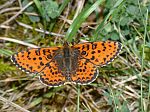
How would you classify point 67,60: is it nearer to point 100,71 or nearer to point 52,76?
point 52,76

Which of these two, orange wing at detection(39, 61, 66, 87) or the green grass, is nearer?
orange wing at detection(39, 61, 66, 87)

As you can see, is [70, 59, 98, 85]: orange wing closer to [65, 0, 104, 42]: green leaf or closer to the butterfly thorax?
the butterfly thorax

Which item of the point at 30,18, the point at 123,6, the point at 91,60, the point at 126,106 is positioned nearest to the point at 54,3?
the point at 30,18

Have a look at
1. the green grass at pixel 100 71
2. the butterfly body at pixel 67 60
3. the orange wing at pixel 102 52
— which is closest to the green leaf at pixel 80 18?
the green grass at pixel 100 71

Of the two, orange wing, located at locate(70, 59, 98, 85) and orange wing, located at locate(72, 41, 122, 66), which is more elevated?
orange wing, located at locate(72, 41, 122, 66)

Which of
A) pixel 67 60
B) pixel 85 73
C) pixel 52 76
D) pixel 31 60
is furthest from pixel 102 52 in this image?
pixel 31 60

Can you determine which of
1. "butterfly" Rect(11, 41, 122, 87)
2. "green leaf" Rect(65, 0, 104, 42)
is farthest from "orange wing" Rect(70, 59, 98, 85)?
"green leaf" Rect(65, 0, 104, 42)
